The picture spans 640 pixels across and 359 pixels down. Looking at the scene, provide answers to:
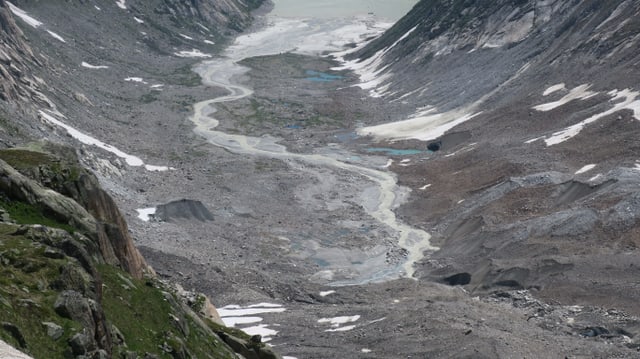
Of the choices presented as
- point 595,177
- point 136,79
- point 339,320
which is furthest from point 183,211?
point 136,79

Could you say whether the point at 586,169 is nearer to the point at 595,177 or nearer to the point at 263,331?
the point at 595,177

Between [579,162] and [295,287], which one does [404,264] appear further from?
[579,162]

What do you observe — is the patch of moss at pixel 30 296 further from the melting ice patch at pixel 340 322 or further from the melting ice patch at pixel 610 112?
the melting ice patch at pixel 610 112

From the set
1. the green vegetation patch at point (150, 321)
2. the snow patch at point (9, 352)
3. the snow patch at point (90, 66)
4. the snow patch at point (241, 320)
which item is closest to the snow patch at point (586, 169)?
the snow patch at point (241, 320)

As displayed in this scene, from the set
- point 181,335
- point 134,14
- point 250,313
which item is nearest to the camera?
point 181,335

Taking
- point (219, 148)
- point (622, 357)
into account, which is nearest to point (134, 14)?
point (219, 148)
